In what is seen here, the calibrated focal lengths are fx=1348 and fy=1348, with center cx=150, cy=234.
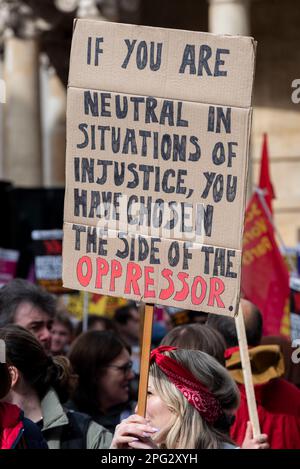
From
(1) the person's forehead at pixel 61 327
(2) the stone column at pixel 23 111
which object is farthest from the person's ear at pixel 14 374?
(2) the stone column at pixel 23 111

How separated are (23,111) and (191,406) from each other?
61.4 feet

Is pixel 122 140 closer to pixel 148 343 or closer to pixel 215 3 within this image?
pixel 148 343

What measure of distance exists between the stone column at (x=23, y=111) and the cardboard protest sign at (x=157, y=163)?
1741 cm

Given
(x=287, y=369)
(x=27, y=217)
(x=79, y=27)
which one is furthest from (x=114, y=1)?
(x=79, y=27)

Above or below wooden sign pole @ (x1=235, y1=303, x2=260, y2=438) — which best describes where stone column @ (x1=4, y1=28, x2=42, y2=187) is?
below

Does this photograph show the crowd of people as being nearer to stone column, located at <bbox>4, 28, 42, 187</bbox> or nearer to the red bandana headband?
the red bandana headband

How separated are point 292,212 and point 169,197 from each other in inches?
436

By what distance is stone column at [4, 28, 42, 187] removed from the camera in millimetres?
22281

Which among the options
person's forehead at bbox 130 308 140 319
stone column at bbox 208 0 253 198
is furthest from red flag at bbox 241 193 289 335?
stone column at bbox 208 0 253 198

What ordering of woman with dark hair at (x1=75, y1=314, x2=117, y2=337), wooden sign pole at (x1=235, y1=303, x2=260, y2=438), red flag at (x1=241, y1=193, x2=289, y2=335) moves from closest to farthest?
wooden sign pole at (x1=235, y1=303, x2=260, y2=438) → red flag at (x1=241, y1=193, x2=289, y2=335) → woman with dark hair at (x1=75, y1=314, x2=117, y2=337)

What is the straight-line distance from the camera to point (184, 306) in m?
4.67

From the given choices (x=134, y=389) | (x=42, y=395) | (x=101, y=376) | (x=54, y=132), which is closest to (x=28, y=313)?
(x=101, y=376)

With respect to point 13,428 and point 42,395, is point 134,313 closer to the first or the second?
point 42,395

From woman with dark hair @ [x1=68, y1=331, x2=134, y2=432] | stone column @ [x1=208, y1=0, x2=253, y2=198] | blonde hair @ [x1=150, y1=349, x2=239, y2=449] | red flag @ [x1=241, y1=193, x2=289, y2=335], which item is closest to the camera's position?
blonde hair @ [x1=150, y1=349, x2=239, y2=449]
